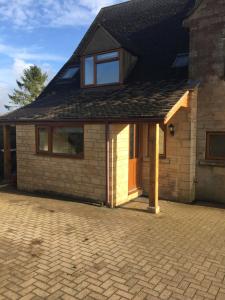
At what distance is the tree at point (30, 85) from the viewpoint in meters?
55.8

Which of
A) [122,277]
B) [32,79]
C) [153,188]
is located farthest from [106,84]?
[32,79]

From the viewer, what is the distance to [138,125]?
10898mm

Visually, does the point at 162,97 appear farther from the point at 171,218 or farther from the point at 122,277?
the point at 122,277

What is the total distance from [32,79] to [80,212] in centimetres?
5150

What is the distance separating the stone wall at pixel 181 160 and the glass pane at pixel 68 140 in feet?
9.72

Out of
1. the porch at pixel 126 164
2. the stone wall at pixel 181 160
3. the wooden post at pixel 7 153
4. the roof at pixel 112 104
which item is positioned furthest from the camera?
the wooden post at pixel 7 153

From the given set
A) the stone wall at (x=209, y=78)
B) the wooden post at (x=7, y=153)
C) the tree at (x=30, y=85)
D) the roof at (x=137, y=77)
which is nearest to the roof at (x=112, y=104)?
the roof at (x=137, y=77)

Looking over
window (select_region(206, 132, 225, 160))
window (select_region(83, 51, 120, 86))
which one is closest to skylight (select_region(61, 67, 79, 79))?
window (select_region(83, 51, 120, 86))

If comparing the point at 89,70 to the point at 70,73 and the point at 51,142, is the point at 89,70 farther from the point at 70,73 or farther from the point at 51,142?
the point at 51,142

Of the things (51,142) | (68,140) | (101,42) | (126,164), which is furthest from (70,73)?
(126,164)

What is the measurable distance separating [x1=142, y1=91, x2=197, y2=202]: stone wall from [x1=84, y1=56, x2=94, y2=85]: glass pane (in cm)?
430

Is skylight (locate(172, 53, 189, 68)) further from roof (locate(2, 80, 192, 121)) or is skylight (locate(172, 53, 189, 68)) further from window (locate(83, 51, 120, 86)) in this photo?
window (locate(83, 51, 120, 86))

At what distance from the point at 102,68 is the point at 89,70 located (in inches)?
26.8

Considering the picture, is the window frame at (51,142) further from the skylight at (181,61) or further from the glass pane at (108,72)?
the skylight at (181,61)
